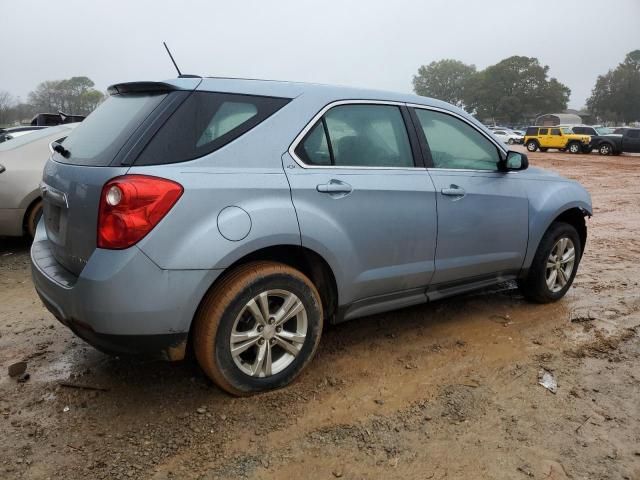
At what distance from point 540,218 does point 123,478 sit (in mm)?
3370

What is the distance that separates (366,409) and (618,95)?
101821 millimetres

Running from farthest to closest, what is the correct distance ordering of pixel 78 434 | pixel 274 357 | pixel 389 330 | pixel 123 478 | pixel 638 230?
pixel 638 230 → pixel 389 330 → pixel 274 357 → pixel 78 434 → pixel 123 478

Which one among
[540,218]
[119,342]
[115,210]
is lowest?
[119,342]

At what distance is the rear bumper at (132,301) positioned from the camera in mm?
2344

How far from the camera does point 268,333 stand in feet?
9.05

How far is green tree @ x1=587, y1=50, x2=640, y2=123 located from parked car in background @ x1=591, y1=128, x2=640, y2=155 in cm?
7100

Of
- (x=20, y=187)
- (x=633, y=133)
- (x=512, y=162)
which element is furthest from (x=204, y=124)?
(x=633, y=133)

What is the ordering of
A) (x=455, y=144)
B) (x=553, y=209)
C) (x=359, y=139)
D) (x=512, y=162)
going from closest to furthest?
(x=359, y=139) → (x=455, y=144) → (x=512, y=162) → (x=553, y=209)

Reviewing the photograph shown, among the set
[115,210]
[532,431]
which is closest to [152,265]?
[115,210]

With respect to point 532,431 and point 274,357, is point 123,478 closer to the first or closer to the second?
point 274,357

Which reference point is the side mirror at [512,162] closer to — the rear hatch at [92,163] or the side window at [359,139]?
the side window at [359,139]

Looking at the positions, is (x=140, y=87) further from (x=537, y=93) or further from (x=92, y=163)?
(x=537, y=93)

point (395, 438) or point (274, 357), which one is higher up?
point (274, 357)

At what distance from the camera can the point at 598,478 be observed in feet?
7.38
